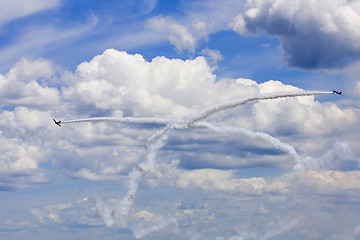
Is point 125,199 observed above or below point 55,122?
below

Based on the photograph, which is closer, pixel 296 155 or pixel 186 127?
pixel 186 127

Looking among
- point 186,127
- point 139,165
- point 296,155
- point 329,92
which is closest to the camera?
point 329,92

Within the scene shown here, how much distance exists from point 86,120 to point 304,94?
70836 mm

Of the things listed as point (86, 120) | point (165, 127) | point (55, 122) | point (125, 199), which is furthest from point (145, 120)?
point (125, 199)

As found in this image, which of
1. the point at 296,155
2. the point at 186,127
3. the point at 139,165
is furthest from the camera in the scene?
the point at 139,165

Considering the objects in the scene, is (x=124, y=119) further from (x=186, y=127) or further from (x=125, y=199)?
(x=125, y=199)

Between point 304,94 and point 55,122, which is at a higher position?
point 55,122

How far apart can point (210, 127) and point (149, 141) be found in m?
23.4

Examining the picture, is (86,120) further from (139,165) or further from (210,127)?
(210,127)

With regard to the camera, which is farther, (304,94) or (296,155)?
(296,155)

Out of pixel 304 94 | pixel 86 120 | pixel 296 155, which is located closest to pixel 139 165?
pixel 86 120

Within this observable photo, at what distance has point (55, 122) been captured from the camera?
17750cm

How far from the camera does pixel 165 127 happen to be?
167 meters

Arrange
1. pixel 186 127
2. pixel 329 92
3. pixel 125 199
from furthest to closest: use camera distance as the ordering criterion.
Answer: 1. pixel 125 199
2. pixel 186 127
3. pixel 329 92
